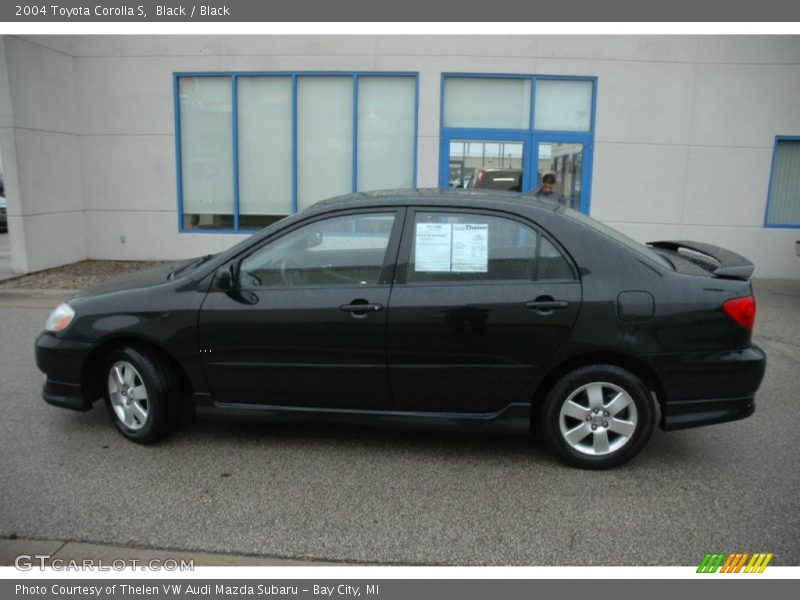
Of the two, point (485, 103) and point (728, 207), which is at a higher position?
point (485, 103)

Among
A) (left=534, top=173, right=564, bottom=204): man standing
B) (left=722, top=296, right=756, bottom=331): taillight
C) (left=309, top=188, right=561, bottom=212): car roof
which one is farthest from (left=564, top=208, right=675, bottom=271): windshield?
(left=534, top=173, right=564, bottom=204): man standing

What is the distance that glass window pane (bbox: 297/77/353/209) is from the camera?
37.4 feet

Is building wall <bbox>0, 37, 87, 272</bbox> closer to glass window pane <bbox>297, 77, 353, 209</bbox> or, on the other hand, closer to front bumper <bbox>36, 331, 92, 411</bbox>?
glass window pane <bbox>297, 77, 353, 209</bbox>

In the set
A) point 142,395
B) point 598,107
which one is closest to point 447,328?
point 142,395

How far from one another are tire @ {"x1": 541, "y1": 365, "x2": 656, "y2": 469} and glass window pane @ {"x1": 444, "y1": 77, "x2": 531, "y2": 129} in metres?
8.13

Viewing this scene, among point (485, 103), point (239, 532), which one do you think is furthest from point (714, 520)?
point (485, 103)

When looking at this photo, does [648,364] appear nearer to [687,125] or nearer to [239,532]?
[239,532]

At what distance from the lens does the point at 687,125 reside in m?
10.9

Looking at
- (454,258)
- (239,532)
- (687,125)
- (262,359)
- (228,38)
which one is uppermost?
(228,38)

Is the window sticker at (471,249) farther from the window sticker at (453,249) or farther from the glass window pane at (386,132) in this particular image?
the glass window pane at (386,132)

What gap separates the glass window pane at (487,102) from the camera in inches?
437

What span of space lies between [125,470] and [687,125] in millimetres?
10306

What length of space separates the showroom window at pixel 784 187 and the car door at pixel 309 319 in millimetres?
9744

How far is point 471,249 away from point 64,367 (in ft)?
9.12
